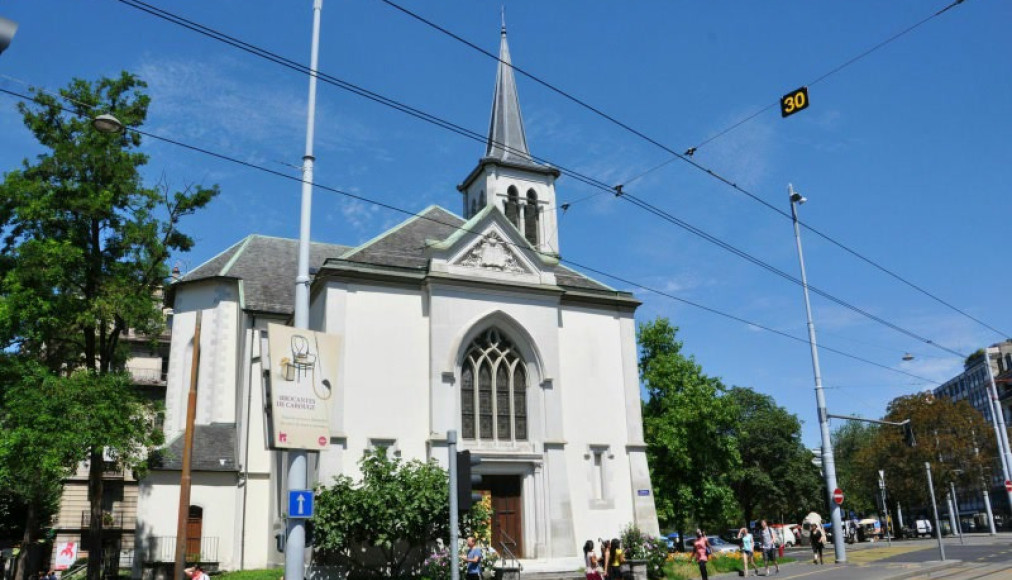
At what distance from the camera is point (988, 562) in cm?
2588

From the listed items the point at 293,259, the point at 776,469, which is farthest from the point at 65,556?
the point at 776,469

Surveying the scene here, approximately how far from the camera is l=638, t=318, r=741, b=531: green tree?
137ft

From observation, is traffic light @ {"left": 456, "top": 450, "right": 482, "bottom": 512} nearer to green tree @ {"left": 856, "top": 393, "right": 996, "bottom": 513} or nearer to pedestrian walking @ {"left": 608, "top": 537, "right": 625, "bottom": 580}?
pedestrian walking @ {"left": 608, "top": 537, "right": 625, "bottom": 580}

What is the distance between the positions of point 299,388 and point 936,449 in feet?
181

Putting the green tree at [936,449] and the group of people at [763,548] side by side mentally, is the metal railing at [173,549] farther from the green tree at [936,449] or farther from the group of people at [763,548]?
the green tree at [936,449]

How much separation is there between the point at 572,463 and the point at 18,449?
18.4 meters

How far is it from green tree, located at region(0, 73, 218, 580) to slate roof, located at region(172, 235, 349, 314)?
16.6 ft

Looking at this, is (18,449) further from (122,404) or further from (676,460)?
(676,460)

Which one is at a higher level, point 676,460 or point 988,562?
point 676,460

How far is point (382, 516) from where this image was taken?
71.6 ft

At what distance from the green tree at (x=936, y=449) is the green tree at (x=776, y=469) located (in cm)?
589

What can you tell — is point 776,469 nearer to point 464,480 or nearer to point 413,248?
point 413,248

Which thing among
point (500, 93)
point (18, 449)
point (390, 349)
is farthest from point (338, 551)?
point (500, 93)

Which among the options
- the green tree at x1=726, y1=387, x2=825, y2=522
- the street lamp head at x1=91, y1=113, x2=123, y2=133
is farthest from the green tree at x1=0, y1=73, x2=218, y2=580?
the green tree at x1=726, y1=387, x2=825, y2=522
